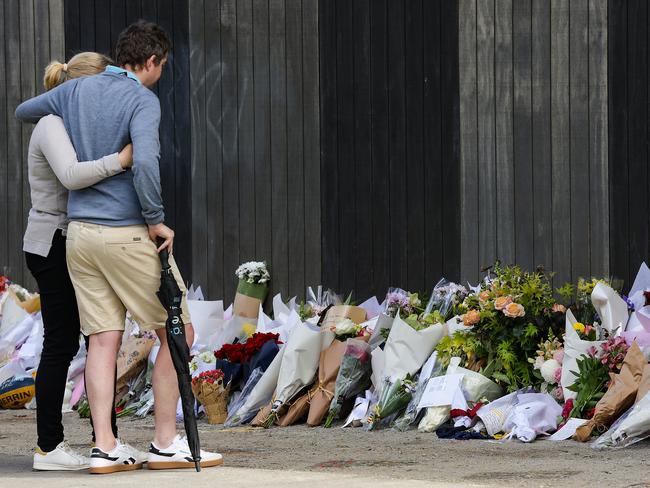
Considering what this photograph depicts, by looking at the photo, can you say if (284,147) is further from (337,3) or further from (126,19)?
(126,19)

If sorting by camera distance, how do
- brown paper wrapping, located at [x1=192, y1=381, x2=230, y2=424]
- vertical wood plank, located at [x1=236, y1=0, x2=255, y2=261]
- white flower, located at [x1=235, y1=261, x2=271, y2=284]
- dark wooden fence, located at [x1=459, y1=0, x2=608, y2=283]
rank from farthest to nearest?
vertical wood plank, located at [x1=236, y1=0, x2=255, y2=261], white flower, located at [x1=235, y1=261, x2=271, y2=284], dark wooden fence, located at [x1=459, y1=0, x2=608, y2=283], brown paper wrapping, located at [x1=192, y1=381, x2=230, y2=424]

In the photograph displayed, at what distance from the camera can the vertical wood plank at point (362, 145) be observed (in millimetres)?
8375

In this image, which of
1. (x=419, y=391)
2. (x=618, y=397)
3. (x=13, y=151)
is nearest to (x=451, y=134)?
(x=419, y=391)

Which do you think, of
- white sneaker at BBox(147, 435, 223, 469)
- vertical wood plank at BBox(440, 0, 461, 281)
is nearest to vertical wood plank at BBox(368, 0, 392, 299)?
vertical wood plank at BBox(440, 0, 461, 281)

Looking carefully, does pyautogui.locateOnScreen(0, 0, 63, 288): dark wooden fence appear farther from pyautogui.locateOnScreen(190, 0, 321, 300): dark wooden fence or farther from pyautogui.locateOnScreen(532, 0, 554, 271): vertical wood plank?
pyautogui.locateOnScreen(532, 0, 554, 271): vertical wood plank

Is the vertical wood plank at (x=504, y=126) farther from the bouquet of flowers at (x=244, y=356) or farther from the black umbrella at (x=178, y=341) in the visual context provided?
the black umbrella at (x=178, y=341)

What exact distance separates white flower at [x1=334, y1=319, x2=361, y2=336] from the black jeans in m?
2.45

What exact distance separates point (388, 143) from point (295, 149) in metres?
0.71

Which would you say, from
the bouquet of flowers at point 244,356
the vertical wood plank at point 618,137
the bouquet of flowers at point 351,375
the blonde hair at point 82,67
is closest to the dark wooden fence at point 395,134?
the vertical wood plank at point 618,137

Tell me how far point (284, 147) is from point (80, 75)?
3522 mm

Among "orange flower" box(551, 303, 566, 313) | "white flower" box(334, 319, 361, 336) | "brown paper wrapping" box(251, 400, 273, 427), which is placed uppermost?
"orange flower" box(551, 303, 566, 313)

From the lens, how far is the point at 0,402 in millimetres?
8398

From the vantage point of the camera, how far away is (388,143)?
27.3ft

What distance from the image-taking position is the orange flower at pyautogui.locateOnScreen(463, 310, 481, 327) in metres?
6.96
